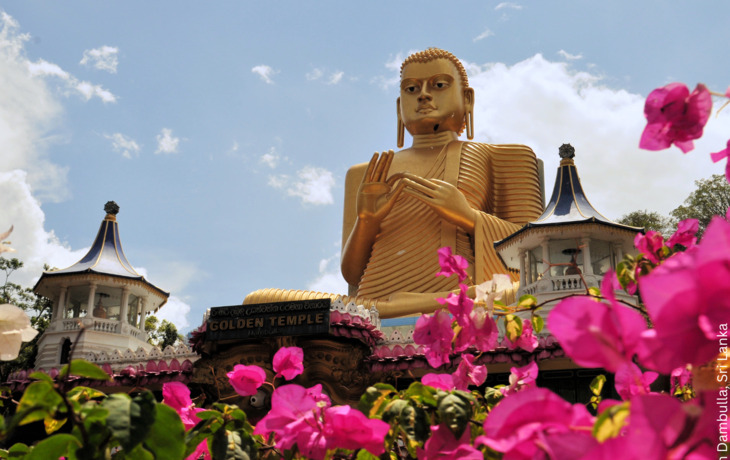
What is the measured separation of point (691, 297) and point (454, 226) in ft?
47.1

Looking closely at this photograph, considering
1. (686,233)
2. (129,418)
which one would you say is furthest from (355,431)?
(686,233)

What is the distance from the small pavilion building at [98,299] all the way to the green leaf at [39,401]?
45.6 feet

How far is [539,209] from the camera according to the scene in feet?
55.0

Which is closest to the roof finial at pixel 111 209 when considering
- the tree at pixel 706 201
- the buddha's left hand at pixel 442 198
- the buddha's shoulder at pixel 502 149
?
the buddha's left hand at pixel 442 198

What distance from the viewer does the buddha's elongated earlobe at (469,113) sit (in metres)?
17.5

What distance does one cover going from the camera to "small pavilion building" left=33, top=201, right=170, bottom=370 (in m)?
15.8

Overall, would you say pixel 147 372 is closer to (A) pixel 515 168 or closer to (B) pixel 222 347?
(B) pixel 222 347

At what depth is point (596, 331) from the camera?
121 cm

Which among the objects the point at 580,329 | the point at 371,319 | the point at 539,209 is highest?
the point at 539,209

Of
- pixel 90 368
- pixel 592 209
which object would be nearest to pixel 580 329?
pixel 90 368

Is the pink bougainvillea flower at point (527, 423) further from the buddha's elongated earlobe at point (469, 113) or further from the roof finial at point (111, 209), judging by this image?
the roof finial at point (111, 209)

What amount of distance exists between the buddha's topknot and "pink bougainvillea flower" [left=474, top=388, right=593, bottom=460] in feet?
53.3

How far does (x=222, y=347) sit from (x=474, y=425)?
31.1 ft

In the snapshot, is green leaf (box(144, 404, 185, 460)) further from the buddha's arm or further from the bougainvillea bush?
the buddha's arm
